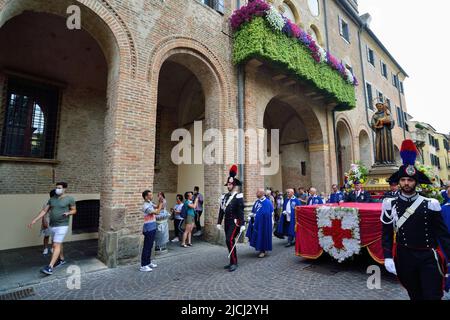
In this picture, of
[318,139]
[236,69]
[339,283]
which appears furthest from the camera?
[318,139]

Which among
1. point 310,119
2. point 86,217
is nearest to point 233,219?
point 86,217

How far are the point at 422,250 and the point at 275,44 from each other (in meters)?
8.06

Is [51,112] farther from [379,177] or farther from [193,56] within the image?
[379,177]

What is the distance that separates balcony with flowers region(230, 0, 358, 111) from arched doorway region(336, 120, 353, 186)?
555cm

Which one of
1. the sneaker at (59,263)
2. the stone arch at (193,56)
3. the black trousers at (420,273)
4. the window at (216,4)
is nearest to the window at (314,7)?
the window at (216,4)

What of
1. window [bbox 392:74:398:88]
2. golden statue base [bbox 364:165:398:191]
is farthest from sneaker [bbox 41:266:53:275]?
window [bbox 392:74:398:88]

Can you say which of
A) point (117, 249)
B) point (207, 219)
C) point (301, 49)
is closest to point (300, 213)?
point (207, 219)

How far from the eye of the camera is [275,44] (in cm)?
905

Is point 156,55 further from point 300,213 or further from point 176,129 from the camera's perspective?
point 300,213

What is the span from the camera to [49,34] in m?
7.93

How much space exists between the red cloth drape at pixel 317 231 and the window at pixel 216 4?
7.70 m

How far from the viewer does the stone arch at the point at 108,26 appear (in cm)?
598

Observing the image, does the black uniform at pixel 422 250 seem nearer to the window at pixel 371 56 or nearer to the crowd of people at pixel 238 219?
the crowd of people at pixel 238 219
